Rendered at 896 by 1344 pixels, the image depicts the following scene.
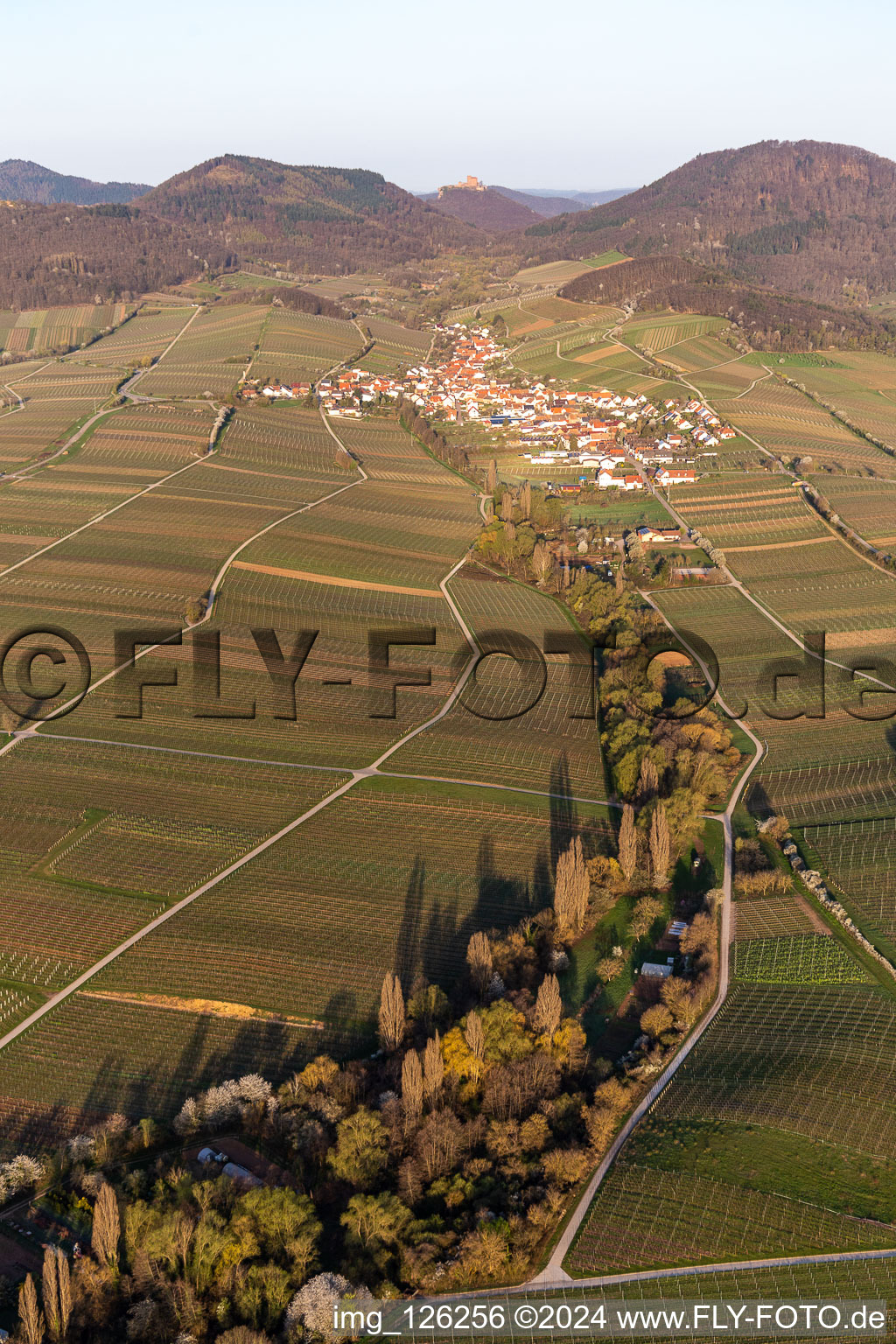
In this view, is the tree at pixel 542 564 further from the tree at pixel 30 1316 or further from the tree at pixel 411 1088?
the tree at pixel 30 1316

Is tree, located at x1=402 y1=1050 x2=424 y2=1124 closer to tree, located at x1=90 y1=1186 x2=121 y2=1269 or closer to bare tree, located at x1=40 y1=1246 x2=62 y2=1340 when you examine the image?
tree, located at x1=90 y1=1186 x2=121 y2=1269

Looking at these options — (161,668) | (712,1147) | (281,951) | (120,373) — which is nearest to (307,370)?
(120,373)

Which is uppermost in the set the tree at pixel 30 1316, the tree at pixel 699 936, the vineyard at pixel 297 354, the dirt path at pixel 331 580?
the vineyard at pixel 297 354

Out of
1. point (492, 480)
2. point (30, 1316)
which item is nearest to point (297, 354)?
point (492, 480)

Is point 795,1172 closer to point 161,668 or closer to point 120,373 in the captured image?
point 161,668

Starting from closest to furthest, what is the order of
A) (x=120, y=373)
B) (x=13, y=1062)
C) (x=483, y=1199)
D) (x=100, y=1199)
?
(x=100, y=1199)
(x=483, y=1199)
(x=13, y=1062)
(x=120, y=373)

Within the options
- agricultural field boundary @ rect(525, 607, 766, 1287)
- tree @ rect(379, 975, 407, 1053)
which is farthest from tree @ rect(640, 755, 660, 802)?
tree @ rect(379, 975, 407, 1053)

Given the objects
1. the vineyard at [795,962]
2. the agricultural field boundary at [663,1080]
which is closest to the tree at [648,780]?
the agricultural field boundary at [663,1080]
